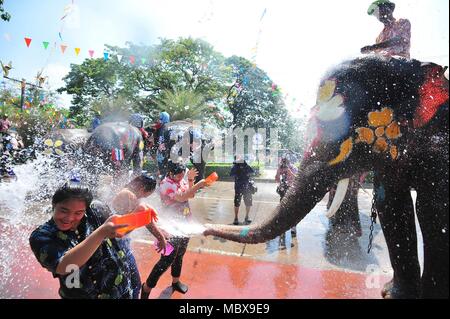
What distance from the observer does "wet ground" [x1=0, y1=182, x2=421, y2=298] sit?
139 inches

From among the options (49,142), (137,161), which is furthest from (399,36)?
(49,142)

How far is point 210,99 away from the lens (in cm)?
2681

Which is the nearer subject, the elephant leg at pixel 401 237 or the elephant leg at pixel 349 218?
the elephant leg at pixel 401 237

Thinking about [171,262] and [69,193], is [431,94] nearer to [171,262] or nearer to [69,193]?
[69,193]

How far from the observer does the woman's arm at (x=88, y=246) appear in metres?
1.48

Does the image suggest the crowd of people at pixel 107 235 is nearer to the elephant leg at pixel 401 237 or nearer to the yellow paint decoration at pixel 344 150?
the yellow paint decoration at pixel 344 150

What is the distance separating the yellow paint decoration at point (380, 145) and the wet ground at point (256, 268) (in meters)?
2.13

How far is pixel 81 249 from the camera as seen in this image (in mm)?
1546

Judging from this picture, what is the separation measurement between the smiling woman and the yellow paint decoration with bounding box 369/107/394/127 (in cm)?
163

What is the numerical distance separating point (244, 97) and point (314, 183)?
104ft

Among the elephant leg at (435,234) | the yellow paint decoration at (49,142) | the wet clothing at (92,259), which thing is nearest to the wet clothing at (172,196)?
the wet clothing at (92,259)

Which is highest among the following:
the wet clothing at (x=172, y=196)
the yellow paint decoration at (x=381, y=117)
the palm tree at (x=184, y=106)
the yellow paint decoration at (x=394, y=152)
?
the palm tree at (x=184, y=106)

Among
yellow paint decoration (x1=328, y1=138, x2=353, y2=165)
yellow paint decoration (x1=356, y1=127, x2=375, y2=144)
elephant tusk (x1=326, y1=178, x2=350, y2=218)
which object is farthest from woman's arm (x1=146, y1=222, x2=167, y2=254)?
yellow paint decoration (x1=356, y1=127, x2=375, y2=144)
